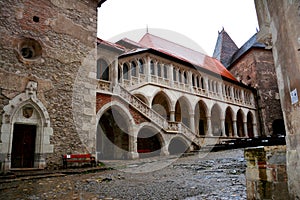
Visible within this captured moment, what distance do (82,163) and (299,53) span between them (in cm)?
846

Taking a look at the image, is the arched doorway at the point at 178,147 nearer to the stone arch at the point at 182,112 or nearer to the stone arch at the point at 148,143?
the stone arch at the point at 148,143

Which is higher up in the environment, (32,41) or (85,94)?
(32,41)

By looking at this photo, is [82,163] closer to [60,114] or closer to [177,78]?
[60,114]

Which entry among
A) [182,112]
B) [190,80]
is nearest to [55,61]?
[190,80]

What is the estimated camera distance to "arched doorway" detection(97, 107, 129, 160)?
567 inches

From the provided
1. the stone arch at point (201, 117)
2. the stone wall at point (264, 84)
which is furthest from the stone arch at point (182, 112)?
the stone wall at point (264, 84)

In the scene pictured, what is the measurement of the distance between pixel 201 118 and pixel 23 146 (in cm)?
2014

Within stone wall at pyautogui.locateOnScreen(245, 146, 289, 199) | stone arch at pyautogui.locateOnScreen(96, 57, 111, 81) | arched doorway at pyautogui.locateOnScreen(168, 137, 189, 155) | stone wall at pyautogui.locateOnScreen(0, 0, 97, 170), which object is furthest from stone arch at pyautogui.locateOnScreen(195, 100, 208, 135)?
stone wall at pyautogui.locateOnScreen(245, 146, 289, 199)

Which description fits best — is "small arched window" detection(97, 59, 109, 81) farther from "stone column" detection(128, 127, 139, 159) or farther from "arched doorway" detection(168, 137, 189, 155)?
"arched doorway" detection(168, 137, 189, 155)

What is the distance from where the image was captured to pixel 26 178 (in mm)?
6387

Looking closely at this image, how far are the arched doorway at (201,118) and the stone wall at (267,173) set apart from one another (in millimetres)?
21171

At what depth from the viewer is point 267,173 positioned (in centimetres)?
277

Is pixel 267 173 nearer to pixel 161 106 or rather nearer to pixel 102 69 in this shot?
pixel 102 69

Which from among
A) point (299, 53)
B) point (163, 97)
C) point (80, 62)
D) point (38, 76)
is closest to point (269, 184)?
point (299, 53)
